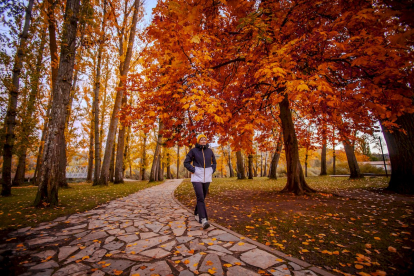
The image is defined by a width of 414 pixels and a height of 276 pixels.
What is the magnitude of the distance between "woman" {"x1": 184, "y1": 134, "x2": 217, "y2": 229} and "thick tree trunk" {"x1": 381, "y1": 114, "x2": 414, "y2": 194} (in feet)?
25.7

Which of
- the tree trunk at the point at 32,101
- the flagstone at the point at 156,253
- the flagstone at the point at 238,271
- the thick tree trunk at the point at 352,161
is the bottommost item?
the flagstone at the point at 156,253

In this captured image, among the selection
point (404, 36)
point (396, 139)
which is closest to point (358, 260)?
point (404, 36)

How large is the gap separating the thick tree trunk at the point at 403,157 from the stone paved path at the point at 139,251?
7682 millimetres

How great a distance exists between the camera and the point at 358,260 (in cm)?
237

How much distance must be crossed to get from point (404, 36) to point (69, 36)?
323 inches

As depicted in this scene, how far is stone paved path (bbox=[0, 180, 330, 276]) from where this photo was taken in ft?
7.23

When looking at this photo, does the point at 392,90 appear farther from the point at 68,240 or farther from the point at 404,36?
the point at 68,240

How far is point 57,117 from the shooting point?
18.0ft

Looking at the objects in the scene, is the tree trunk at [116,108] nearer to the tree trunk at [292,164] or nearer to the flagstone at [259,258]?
the tree trunk at [292,164]

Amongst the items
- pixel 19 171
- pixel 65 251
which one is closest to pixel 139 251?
pixel 65 251

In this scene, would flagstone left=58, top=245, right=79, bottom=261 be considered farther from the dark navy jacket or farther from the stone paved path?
the dark navy jacket

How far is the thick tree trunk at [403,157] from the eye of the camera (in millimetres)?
6500

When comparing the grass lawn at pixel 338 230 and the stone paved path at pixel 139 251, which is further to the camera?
the grass lawn at pixel 338 230

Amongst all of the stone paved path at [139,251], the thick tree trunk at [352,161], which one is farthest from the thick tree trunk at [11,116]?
the thick tree trunk at [352,161]
